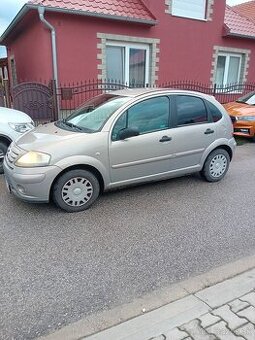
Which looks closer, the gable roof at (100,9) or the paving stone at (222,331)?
the paving stone at (222,331)

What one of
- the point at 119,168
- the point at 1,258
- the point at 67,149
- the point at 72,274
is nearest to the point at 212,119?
the point at 119,168

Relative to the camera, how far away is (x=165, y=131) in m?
4.36

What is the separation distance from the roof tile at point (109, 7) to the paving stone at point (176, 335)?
829cm

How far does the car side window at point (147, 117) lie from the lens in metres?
4.08

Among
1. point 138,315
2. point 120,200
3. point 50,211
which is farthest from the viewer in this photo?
point 120,200

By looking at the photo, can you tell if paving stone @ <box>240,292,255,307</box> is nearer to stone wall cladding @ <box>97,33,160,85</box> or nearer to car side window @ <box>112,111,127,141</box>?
car side window @ <box>112,111,127,141</box>

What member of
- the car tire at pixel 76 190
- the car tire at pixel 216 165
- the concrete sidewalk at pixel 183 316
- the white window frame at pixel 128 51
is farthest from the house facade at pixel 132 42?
the concrete sidewalk at pixel 183 316

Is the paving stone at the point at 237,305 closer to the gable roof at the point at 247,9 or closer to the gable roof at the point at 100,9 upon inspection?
the gable roof at the point at 100,9

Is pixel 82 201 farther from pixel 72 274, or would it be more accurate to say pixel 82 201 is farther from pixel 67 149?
pixel 72 274

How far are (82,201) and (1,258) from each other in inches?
50.8

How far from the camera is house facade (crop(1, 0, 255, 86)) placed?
845 centimetres

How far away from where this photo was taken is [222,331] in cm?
206

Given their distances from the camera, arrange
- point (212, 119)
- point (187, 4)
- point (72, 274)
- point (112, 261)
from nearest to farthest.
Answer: point (72, 274), point (112, 261), point (212, 119), point (187, 4)

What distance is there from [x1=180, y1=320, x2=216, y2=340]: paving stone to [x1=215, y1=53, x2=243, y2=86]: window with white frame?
11.8 meters
